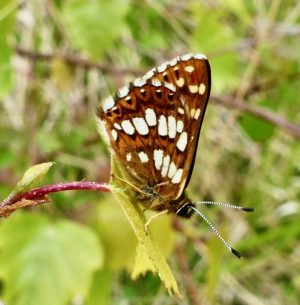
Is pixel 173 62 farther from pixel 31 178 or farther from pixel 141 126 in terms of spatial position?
pixel 31 178

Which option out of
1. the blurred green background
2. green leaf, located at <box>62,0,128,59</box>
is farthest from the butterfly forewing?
green leaf, located at <box>62,0,128,59</box>

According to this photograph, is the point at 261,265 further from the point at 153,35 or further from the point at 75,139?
the point at 153,35

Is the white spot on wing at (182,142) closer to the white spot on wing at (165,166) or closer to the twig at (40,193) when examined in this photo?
the white spot on wing at (165,166)

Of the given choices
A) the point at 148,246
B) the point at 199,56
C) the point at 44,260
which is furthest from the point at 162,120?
the point at 44,260

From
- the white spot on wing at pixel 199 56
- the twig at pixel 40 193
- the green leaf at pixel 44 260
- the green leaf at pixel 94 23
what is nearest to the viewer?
the twig at pixel 40 193

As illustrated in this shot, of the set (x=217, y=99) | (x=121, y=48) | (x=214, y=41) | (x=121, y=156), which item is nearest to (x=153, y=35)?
(x=121, y=48)

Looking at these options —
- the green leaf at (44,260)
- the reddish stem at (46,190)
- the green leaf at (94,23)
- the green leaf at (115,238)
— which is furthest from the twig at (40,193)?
the green leaf at (94,23)

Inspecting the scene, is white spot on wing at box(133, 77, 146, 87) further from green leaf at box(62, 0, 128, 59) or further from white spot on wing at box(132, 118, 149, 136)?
green leaf at box(62, 0, 128, 59)
